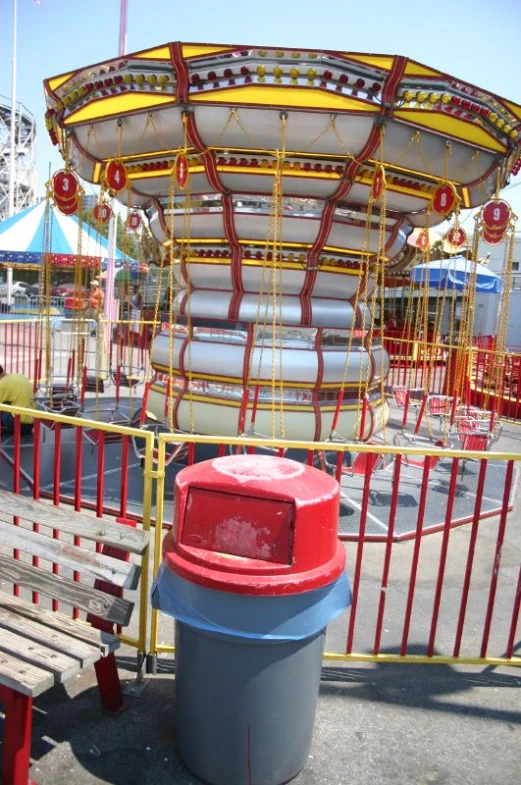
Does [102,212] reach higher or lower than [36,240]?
lower

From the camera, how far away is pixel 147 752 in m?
2.52

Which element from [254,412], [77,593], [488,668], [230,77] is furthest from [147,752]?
[230,77]

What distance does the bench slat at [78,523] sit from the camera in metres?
2.61

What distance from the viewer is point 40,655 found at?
2.26m

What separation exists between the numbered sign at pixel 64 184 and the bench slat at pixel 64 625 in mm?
5100

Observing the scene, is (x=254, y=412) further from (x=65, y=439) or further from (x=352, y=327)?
(x=65, y=439)

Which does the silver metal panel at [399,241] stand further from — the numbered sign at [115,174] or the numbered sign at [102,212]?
the numbered sign at [102,212]

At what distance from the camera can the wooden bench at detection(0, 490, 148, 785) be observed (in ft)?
7.06

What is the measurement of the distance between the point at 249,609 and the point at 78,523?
976 millimetres

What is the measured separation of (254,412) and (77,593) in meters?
3.71

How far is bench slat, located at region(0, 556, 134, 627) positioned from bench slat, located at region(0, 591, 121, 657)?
0.07 metres

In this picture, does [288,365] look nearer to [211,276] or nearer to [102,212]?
[211,276]

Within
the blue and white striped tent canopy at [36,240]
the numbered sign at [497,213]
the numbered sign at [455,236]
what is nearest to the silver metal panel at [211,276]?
the numbered sign at [497,213]

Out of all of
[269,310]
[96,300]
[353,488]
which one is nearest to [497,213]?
[269,310]
